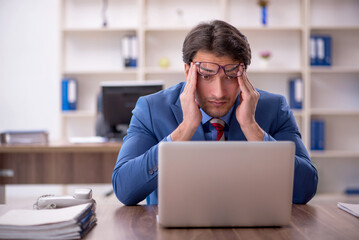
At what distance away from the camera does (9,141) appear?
2857 mm

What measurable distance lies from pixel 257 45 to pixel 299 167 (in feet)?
10.5

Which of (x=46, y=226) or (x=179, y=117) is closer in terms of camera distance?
(x=46, y=226)

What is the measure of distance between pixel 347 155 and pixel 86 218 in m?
3.66

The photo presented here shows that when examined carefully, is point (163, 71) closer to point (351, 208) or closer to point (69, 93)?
point (69, 93)

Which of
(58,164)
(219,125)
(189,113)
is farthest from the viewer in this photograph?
(58,164)

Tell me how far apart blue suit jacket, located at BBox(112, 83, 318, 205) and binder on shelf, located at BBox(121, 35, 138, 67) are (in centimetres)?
259

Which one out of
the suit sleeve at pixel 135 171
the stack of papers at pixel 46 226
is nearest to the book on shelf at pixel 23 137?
the suit sleeve at pixel 135 171

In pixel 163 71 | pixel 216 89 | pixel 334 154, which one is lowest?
pixel 334 154

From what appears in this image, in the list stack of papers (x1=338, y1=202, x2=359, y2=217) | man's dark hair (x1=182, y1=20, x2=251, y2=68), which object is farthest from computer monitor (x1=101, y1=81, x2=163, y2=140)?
stack of papers (x1=338, y1=202, x2=359, y2=217)

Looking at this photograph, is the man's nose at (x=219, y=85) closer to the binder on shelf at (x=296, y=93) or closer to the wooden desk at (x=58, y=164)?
the wooden desk at (x=58, y=164)

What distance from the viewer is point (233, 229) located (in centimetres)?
100

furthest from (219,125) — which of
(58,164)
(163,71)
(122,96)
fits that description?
(163,71)

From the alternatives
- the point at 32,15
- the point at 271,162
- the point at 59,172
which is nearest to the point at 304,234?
the point at 271,162

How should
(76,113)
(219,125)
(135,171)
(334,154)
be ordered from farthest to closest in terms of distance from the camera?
(76,113) → (334,154) → (219,125) → (135,171)
